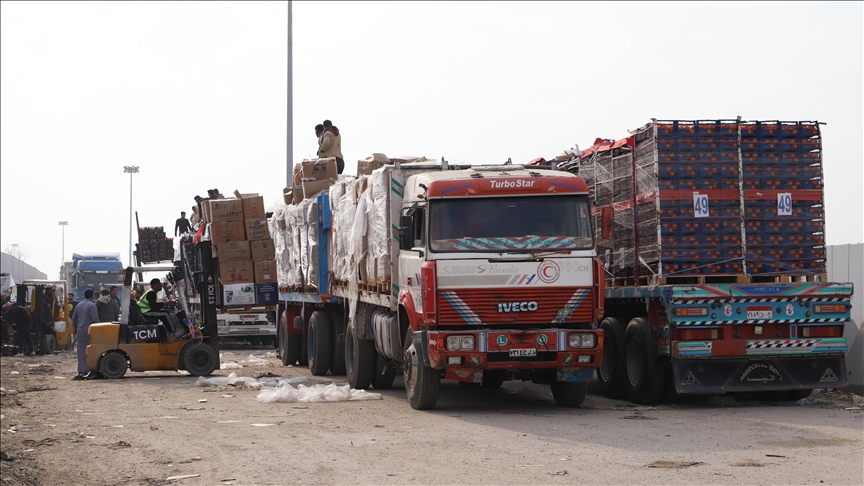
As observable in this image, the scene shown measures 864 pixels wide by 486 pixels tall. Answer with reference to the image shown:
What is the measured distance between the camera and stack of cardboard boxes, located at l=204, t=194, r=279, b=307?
22425mm

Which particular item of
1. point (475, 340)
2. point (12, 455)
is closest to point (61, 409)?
point (12, 455)

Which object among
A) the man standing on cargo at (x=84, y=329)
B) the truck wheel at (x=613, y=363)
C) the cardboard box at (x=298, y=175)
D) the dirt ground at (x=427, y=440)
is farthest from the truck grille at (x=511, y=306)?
the man standing on cargo at (x=84, y=329)

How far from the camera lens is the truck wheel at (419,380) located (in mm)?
13516

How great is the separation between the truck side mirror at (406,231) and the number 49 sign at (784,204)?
496cm

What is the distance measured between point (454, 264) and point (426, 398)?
6.38ft

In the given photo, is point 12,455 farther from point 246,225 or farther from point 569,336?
point 246,225

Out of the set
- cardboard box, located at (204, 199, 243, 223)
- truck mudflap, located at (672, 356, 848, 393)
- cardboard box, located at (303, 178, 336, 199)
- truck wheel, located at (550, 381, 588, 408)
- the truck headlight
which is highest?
cardboard box, located at (303, 178, 336, 199)

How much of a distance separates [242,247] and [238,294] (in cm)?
112

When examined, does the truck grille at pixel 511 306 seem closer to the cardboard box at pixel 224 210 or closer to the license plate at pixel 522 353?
the license plate at pixel 522 353

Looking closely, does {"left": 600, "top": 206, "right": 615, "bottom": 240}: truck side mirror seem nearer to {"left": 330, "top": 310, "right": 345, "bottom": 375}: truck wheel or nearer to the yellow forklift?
{"left": 330, "top": 310, "right": 345, "bottom": 375}: truck wheel

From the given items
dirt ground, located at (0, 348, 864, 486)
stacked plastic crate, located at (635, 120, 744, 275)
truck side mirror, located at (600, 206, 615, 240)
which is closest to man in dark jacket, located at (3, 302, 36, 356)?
dirt ground, located at (0, 348, 864, 486)

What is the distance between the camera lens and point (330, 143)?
21.7m

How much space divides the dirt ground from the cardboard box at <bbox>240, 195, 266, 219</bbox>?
21.9 feet

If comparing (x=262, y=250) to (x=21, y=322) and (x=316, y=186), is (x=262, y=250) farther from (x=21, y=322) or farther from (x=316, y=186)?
(x=21, y=322)
